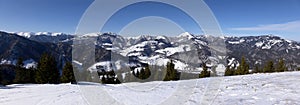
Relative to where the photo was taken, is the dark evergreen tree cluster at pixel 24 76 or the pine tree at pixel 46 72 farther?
the dark evergreen tree cluster at pixel 24 76

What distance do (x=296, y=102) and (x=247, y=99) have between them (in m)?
2.14

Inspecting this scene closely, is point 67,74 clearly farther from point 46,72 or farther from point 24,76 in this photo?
point 24,76

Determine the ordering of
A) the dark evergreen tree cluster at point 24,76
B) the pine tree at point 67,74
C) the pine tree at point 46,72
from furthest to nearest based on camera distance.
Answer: the dark evergreen tree cluster at point 24,76
the pine tree at point 67,74
the pine tree at point 46,72

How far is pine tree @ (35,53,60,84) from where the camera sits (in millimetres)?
54522

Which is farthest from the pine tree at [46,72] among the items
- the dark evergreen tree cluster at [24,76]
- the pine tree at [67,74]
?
the dark evergreen tree cluster at [24,76]

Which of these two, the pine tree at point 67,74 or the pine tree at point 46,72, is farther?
the pine tree at point 67,74

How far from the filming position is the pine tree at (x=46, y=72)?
5452cm

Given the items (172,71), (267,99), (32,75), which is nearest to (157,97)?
(267,99)

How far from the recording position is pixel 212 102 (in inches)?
463

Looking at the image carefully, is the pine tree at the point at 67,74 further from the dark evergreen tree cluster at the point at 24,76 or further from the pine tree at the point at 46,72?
the dark evergreen tree cluster at the point at 24,76

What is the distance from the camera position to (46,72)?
54.9 m

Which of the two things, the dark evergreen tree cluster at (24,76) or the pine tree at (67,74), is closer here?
the pine tree at (67,74)

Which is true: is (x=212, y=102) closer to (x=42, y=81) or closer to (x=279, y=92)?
(x=279, y=92)

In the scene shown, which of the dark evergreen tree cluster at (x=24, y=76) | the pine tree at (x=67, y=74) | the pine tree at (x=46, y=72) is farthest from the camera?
the dark evergreen tree cluster at (x=24, y=76)
